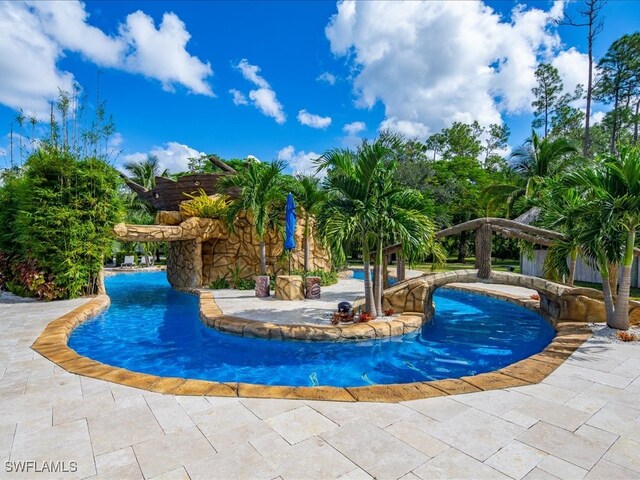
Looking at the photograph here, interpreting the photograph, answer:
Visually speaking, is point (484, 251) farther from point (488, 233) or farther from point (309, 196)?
point (309, 196)

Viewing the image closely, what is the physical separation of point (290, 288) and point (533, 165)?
16121 millimetres

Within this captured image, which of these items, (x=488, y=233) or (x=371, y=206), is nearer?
(x=371, y=206)

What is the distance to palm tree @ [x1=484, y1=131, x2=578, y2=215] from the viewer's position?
670 inches

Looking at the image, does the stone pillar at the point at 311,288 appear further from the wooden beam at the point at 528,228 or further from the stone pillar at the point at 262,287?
the wooden beam at the point at 528,228

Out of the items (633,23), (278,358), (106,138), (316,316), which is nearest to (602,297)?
(316,316)

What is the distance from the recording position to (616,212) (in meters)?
5.37

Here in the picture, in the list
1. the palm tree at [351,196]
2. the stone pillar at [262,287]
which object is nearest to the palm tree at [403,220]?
the palm tree at [351,196]

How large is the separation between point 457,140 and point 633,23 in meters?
16.5

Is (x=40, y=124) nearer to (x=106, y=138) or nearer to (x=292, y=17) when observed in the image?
(x=106, y=138)
